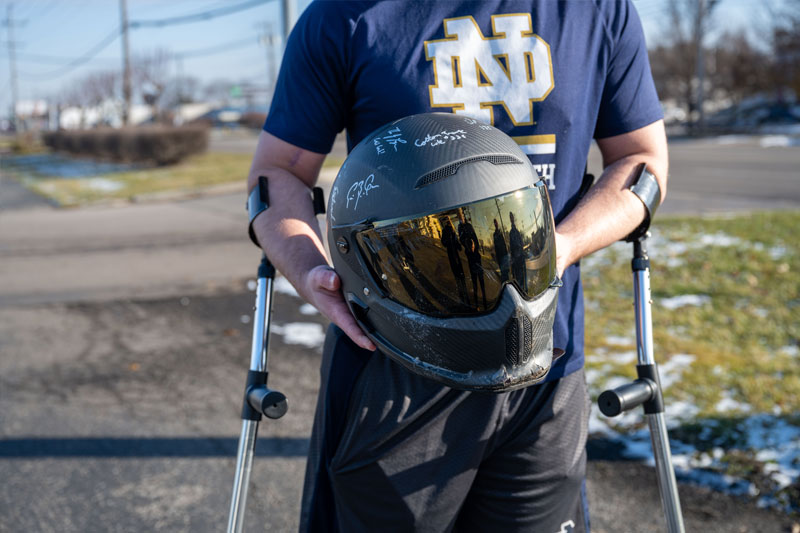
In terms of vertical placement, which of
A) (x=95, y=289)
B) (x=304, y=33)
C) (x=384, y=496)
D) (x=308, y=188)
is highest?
(x=304, y=33)

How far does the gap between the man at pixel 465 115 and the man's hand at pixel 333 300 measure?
44 millimetres

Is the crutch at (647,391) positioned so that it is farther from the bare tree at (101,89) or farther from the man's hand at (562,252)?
the bare tree at (101,89)

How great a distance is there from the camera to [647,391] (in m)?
1.80

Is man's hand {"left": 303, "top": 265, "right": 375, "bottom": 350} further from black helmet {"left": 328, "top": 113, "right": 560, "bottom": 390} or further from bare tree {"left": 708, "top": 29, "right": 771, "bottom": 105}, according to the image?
bare tree {"left": 708, "top": 29, "right": 771, "bottom": 105}

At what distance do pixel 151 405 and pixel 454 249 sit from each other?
366 centimetres

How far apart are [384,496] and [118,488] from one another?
2383mm

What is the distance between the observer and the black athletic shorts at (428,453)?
164 centimetres

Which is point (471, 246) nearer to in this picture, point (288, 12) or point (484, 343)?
point (484, 343)

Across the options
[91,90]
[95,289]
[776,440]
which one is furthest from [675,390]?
[91,90]

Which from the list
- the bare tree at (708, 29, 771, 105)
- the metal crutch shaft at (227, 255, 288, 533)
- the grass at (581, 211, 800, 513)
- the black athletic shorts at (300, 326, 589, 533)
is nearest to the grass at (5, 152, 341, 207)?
the grass at (581, 211, 800, 513)

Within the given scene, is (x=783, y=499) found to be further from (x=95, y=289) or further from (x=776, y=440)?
(x=95, y=289)

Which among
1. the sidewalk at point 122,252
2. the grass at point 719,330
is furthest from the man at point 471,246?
the sidewalk at point 122,252

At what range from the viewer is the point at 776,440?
11.8 feet

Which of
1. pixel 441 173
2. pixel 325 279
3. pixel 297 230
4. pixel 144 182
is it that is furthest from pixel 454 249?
pixel 144 182
